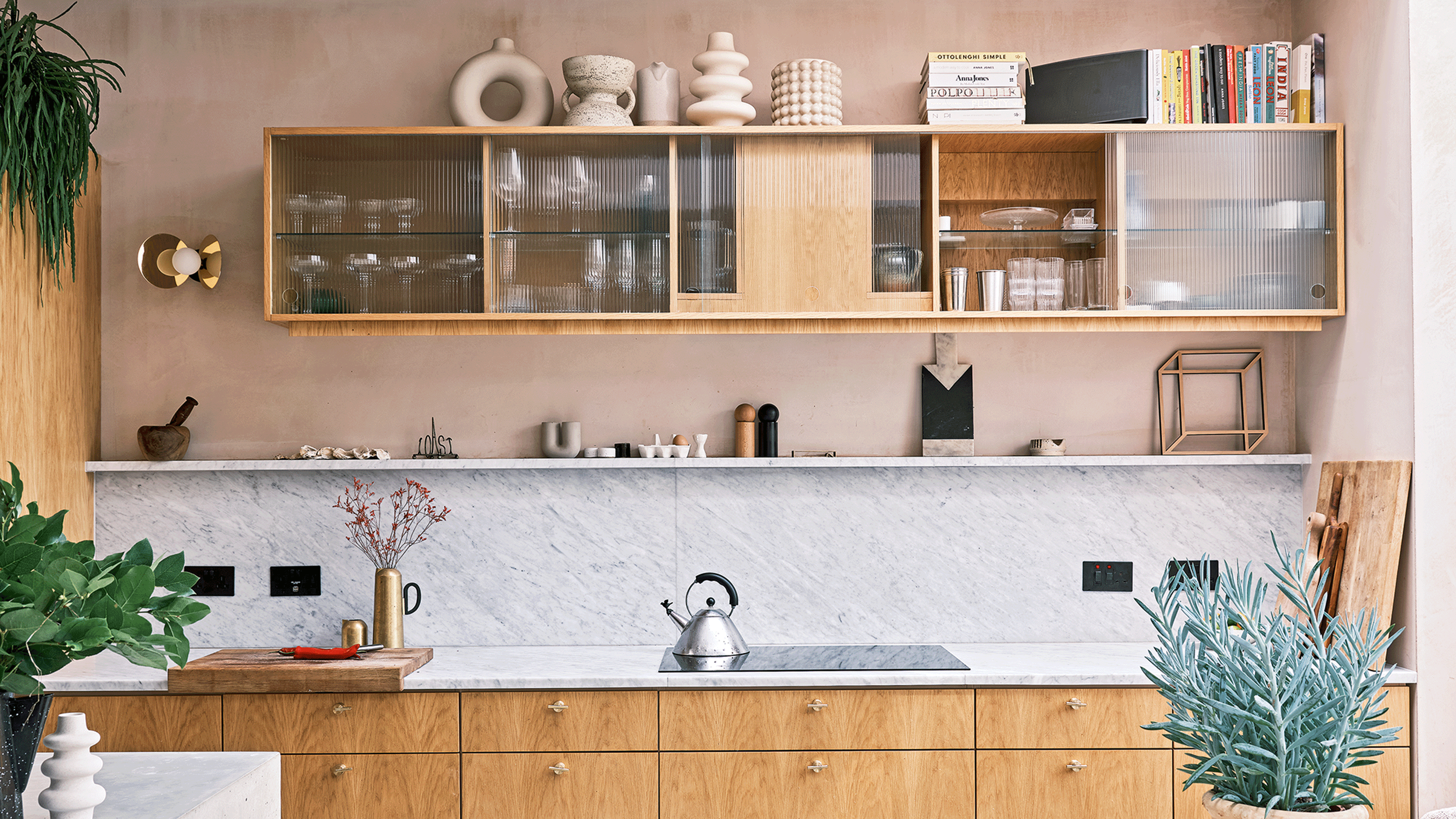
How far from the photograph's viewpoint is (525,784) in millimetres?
2617

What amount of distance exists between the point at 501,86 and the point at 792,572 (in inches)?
69.5

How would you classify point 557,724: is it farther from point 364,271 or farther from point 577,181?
point 577,181

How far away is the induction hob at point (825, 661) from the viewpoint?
8.82ft

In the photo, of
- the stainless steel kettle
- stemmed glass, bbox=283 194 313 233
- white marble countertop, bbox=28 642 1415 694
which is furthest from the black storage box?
stemmed glass, bbox=283 194 313 233

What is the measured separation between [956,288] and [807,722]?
127cm

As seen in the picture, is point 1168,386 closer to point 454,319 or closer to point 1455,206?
point 1455,206

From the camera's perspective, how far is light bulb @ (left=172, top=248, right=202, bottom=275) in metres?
3.05

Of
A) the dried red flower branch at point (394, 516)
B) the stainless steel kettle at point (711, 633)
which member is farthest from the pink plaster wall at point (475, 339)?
the stainless steel kettle at point (711, 633)

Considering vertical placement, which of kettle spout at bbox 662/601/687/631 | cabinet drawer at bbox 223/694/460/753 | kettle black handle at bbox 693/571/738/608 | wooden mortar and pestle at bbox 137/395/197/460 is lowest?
cabinet drawer at bbox 223/694/460/753

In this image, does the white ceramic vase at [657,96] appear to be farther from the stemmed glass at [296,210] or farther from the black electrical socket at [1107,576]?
the black electrical socket at [1107,576]

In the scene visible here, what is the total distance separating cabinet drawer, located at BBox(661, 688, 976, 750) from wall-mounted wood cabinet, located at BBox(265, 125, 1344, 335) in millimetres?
1049

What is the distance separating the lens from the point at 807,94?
2.90 m

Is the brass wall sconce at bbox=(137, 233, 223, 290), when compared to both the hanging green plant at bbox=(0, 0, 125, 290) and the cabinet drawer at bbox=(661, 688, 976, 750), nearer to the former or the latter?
the hanging green plant at bbox=(0, 0, 125, 290)

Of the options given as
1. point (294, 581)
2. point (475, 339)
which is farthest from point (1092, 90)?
point (294, 581)
